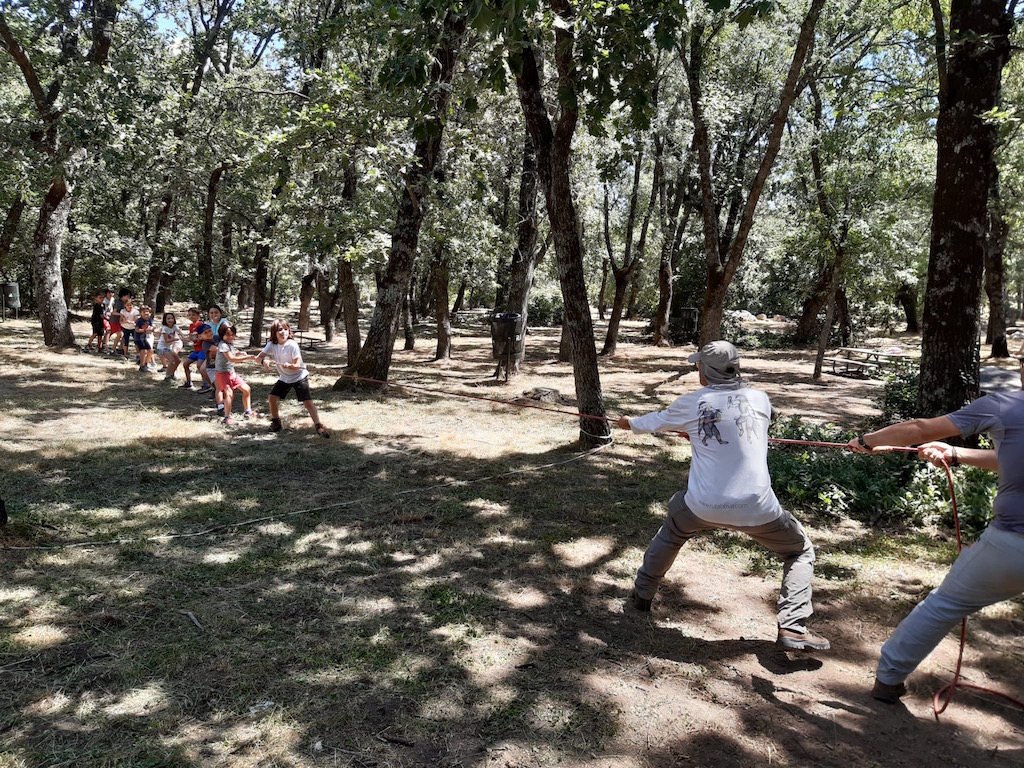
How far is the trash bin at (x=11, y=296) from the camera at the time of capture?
24.1m

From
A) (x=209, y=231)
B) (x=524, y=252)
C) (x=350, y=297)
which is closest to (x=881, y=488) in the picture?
(x=524, y=252)

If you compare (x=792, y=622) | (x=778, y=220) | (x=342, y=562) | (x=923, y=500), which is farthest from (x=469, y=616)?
(x=778, y=220)

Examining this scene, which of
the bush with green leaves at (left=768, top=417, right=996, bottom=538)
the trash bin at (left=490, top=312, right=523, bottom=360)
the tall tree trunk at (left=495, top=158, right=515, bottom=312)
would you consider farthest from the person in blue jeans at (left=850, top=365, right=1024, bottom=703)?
the tall tree trunk at (left=495, top=158, right=515, bottom=312)

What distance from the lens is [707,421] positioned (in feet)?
12.2

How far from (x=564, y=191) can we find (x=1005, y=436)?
18.4 ft

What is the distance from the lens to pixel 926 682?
3.57m

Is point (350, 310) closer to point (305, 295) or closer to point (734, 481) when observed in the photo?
point (305, 295)

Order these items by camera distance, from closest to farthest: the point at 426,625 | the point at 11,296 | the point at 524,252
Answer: the point at 426,625 < the point at 524,252 < the point at 11,296

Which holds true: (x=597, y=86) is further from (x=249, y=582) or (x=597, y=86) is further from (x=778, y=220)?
(x=778, y=220)

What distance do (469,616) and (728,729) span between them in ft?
5.44

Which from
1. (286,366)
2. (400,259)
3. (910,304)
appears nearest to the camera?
(286,366)

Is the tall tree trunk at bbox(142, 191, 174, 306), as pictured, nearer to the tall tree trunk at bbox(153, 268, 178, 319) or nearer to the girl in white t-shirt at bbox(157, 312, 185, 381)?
the tall tree trunk at bbox(153, 268, 178, 319)

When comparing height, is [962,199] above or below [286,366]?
above

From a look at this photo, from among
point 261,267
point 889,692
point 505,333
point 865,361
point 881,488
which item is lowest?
point 889,692
